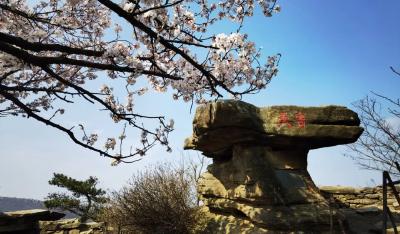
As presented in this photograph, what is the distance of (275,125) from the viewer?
308 inches

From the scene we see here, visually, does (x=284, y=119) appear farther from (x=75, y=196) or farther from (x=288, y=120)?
(x=75, y=196)

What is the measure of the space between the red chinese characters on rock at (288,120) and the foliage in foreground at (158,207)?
9.14 ft

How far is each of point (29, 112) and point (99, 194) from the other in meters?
19.4

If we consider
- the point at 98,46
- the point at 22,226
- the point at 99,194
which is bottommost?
the point at 22,226

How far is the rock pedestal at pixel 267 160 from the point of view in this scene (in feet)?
23.6

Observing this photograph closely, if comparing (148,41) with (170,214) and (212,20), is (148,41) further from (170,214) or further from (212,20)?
(170,214)

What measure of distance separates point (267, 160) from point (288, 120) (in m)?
0.94

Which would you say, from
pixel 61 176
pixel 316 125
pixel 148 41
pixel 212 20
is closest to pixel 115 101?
pixel 148 41

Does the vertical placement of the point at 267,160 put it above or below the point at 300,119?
below

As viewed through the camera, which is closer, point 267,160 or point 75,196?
point 267,160

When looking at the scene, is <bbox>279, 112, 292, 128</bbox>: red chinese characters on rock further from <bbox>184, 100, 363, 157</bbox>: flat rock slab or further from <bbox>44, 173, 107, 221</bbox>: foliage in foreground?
<bbox>44, 173, 107, 221</bbox>: foliage in foreground

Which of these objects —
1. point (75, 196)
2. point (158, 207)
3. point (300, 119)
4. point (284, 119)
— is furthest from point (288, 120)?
point (75, 196)

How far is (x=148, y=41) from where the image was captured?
5.74 metres

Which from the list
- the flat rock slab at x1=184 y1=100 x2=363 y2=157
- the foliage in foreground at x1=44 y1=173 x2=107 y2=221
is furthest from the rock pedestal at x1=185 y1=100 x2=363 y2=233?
the foliage in foreground at x1=44 y1=173 x2=107 y2=221
